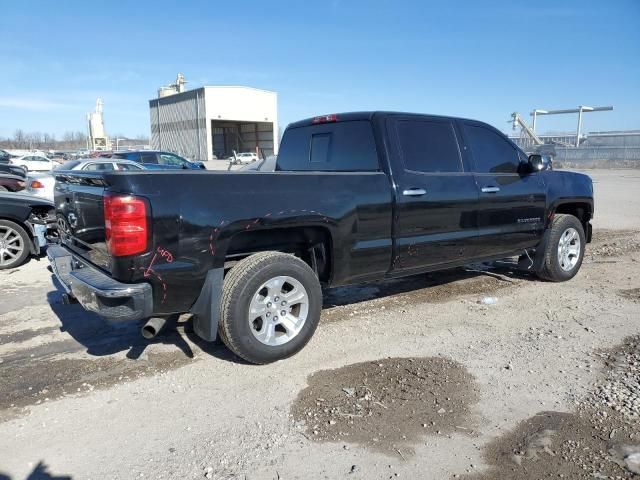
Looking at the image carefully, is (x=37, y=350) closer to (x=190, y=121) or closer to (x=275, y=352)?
(x=275, y=352)

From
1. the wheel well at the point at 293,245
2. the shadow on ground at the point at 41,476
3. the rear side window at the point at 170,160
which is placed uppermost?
the rear side window at the point at 170,160

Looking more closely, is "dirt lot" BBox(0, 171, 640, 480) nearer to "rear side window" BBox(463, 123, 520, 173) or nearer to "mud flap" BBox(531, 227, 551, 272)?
"mud flap" BBox(531, 227, 551, 272)

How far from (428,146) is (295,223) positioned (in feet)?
A: 5.84

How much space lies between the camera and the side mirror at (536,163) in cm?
546

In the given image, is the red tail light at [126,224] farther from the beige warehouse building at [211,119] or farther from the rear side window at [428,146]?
the beige warehouse building at [211,119]

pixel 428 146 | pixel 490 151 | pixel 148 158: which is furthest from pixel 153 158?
pixel 428 146

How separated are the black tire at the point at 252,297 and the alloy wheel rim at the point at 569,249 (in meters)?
3.78

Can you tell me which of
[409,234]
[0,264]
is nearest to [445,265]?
[409,234]

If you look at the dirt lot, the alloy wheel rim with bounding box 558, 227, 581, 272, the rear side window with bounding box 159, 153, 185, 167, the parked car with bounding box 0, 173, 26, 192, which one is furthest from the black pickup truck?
the rear side window with bounding box 159, 153, 185, 167

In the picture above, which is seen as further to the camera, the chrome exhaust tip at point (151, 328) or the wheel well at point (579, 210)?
the wheel well at point (579, 210)

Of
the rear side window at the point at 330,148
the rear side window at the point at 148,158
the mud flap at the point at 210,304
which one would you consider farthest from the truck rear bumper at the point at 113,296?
the rear side window at the point at 148,158

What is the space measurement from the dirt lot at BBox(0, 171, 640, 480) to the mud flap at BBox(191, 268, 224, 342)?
41 cm

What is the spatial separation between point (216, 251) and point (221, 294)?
0.33m

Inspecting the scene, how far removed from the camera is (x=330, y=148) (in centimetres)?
495
